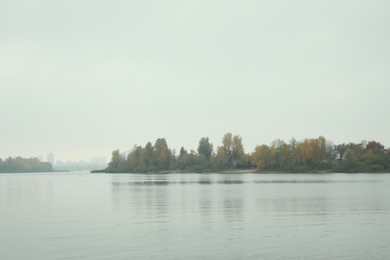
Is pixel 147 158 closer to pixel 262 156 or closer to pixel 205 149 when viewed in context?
pixel 205 149

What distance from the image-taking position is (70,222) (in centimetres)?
2981

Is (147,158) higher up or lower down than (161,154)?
lower down

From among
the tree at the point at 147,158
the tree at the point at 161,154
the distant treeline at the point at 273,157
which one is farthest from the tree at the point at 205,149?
the tree at the point at 147,158

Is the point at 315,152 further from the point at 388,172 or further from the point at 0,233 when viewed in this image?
the point at 0,233

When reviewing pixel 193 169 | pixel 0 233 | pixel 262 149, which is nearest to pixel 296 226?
pixel 0 233

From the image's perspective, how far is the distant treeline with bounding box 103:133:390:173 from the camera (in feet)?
486

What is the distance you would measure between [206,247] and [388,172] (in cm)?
13628

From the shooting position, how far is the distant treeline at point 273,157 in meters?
148

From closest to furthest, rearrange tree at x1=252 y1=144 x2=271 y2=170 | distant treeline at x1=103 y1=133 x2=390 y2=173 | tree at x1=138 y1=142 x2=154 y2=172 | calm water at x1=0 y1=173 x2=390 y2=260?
calm water at x1=0 y1=173 x2=390 y2=260
distant treeline at x1=103 y1=133 x2=390 y2=173
tree at x1=252 y1=144 x2=271 y2=170
tree at x1=138 y1=142 x2=154 y2=172

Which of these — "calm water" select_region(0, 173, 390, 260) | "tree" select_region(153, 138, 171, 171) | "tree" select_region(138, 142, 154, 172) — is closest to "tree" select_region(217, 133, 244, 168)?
"tree" select_region(153, 138, 171, 171)

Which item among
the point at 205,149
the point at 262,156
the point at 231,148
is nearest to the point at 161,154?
the point at 205,149

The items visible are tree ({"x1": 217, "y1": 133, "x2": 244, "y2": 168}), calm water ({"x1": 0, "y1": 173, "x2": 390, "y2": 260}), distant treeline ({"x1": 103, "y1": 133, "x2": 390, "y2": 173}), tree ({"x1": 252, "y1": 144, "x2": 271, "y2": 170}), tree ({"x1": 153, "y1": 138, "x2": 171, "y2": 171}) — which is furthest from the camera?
tree ({"x1": 153, "y1": 138, "x2": 171, "y2": 171})

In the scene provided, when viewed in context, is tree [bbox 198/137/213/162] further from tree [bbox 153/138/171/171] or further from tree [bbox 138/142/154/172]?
tree [bbox 138/142/154/172]

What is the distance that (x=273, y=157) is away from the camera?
534 feet
